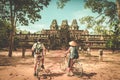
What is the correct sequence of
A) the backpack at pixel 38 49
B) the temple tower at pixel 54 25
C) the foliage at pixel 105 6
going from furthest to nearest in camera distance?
the temple tower at pixel 54 25
the foliage at pixel 105 6
the backpack at pixel 38 49

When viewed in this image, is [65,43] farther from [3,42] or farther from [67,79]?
[67,79]

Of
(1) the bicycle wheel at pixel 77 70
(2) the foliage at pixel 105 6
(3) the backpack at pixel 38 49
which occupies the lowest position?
(1) the bicycle wheel at pixel 77 70

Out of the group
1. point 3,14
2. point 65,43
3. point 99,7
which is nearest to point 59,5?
point 99,7

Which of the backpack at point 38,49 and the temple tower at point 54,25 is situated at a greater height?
the temple tower at point 54,25

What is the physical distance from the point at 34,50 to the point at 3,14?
13.0 metres

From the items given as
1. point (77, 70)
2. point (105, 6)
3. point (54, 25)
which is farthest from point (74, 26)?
point (77, 70)

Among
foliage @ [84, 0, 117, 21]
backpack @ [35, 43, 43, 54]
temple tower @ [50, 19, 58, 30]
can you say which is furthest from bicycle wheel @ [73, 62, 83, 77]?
temple tower @ [50, 19, 58, 30]

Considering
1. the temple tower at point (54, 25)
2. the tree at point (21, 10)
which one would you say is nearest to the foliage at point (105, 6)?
the tree at point (21, 10)

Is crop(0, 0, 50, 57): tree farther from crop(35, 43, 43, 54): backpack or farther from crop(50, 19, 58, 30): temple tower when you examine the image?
crop(50, 19, 58, 30): temple tower

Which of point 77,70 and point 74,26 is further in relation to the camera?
point 74,26

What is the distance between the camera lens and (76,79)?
10477mm

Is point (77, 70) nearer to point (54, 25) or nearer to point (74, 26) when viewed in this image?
point (54, 25)

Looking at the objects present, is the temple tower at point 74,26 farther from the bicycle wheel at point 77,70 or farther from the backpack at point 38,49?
the backpack at point 38,49

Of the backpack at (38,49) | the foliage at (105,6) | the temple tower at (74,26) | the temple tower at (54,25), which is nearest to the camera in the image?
the backpack at (38,49)
